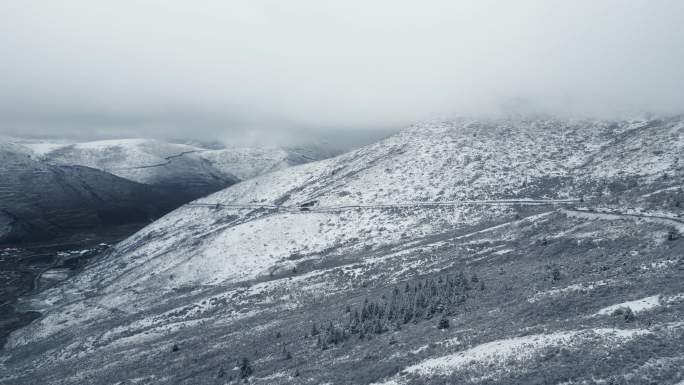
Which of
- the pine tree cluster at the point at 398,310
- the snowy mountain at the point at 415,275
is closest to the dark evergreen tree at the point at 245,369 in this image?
the snowy mountain at the point at 415,275

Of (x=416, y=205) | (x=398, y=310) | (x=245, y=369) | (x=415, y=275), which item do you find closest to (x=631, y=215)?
(x=415, y=275)

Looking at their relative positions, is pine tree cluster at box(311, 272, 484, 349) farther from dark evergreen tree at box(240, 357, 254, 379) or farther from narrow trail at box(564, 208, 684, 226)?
narrow trail at box(564, 208, 684, 226)

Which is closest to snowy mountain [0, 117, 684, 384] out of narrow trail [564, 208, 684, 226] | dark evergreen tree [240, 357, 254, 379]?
dark evergreen tree [240, 357, 254, 379]

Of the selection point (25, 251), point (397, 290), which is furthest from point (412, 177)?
point (25, 251)

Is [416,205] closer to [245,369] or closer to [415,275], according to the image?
[415,275]

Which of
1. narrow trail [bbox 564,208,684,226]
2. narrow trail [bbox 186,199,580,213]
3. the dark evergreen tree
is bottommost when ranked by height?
the dark evergreen tree

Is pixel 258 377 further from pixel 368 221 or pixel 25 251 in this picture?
pixel 25 251

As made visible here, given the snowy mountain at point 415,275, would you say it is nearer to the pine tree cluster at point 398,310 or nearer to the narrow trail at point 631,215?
the pine tree cluster at point 398,310

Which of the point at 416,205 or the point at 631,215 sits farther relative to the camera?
the point at 416,205
